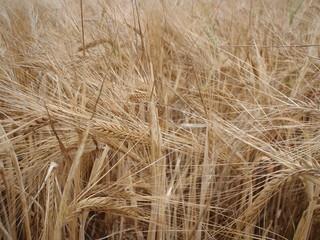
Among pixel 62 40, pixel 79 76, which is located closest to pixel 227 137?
pixel 79 76

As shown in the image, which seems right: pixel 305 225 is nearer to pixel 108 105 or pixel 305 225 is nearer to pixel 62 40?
pixel 108 105

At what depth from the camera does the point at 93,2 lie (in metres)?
1.76

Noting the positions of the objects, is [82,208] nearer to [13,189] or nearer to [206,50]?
[13,189]

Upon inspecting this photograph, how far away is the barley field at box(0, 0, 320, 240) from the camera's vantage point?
69 centimetres

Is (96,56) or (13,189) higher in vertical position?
(96,56)

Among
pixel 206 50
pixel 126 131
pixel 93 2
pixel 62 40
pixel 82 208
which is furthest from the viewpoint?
pixel 93 2

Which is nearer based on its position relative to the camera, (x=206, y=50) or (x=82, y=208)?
(x=82, y=208)

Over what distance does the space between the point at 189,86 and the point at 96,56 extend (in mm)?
333

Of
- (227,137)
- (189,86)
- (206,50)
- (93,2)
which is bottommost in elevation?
(227,137)

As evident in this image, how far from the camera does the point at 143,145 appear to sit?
0.75 meters

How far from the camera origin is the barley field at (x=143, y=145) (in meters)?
0.69

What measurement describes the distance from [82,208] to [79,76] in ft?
1.36

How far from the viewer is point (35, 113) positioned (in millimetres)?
682

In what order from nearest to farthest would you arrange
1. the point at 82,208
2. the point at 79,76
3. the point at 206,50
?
1. the point at 82,208
2. the point at 79,76
3. the point at 206,50
